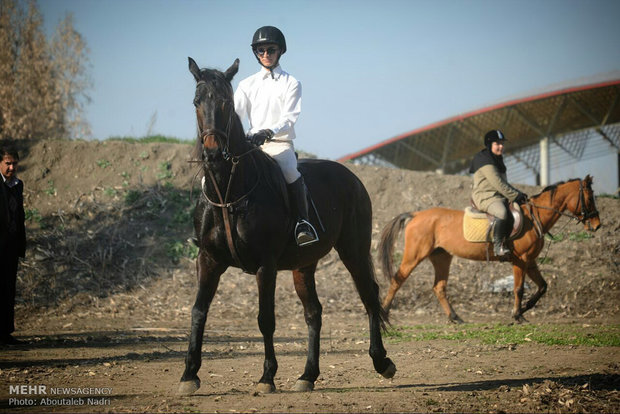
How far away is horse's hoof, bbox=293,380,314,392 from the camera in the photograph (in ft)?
20.5

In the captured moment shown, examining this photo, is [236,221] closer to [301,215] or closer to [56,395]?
[301,215]

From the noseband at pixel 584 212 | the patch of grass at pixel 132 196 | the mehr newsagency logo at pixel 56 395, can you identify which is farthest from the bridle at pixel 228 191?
the patch of grass at pixel 132 196

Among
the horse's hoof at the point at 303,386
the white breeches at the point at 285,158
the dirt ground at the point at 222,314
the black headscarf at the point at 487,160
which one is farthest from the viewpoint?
the black headscarf at the point at 487,160

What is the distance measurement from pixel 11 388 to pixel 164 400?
1852mm

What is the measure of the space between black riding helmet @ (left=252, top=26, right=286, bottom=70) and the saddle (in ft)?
24.6

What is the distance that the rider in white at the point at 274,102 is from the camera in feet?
21.7

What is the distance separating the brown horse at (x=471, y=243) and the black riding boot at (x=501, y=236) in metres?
0.29

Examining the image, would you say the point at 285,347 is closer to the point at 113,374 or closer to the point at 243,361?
the point at 243,361

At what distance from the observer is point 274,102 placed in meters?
6.72

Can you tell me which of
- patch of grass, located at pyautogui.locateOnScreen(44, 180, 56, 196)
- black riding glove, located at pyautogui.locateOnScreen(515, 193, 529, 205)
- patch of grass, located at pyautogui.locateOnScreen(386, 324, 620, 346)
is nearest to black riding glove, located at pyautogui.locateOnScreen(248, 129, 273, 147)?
patch of grass, located at pyautogui.locateOnScreen(386, 324, 620, 346)

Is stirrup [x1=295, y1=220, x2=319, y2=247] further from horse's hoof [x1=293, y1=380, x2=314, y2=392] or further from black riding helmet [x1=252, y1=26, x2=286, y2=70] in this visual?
black riding helmet [x1=252, y1=26, x2=286, y2=70]

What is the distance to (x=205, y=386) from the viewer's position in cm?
646

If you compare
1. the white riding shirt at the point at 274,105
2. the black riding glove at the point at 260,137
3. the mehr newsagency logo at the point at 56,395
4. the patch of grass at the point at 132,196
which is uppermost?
the white riding shirt at the point at 274,105

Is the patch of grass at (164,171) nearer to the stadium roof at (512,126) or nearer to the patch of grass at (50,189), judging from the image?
the patch of grass at (50,189)
